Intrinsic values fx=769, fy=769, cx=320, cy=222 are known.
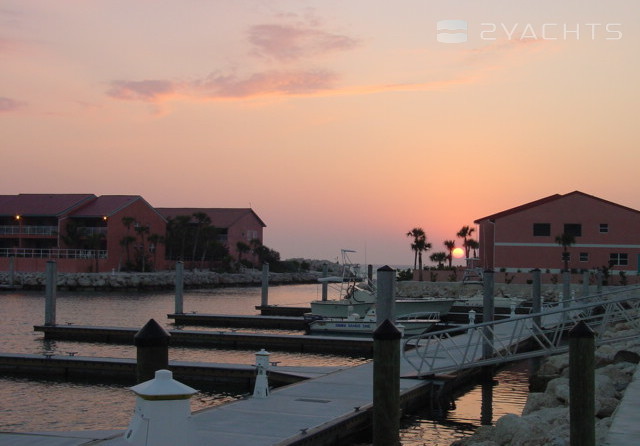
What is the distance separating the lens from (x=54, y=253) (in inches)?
3157

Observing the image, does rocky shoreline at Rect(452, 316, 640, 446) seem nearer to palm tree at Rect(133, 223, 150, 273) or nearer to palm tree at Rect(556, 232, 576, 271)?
palm tree at Rect(556, 232, 576, 271)

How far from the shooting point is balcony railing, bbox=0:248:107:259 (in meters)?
78.8

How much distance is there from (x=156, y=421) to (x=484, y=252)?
62.6 metres

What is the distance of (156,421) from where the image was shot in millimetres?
4047

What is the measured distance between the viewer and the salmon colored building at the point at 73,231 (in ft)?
258

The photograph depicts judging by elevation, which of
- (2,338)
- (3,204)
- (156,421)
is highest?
(3,204)

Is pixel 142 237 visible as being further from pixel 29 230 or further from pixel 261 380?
pixel 261 380

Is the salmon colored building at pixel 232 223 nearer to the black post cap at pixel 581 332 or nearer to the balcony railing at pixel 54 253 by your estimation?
the balcony railing at pixel 54 253

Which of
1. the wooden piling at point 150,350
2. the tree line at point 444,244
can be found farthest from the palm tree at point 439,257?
the wooden piling at point 150,350

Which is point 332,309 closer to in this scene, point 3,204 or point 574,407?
point 574,407

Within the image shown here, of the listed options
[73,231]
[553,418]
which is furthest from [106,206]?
[553,418]

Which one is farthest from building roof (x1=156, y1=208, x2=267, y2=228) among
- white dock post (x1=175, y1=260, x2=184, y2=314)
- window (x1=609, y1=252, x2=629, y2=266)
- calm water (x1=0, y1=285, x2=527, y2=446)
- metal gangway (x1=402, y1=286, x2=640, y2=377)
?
metal gangway (x1=402, y1=286, x2=640, y2=377)

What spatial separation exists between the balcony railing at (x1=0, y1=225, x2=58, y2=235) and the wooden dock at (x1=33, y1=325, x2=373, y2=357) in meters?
52.0

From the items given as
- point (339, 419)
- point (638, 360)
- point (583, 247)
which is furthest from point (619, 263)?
point (339, 419)
